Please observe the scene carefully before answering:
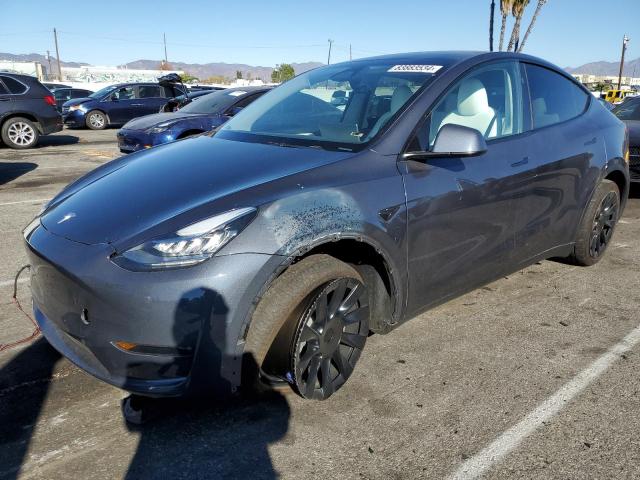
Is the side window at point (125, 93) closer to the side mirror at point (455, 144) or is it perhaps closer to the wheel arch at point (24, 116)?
the wheel arch at point (24, 116)

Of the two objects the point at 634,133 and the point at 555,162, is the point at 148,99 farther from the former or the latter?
the point at 555,162

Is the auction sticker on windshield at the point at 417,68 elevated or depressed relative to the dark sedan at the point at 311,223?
elevated

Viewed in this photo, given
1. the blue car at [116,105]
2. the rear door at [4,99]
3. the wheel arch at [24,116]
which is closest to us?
the rear door at [4,99]

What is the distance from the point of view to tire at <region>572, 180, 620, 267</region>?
4.26 metres

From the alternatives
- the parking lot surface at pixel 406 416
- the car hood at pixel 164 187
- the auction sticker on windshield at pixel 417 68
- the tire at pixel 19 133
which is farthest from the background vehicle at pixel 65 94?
the auction sticker on windshield at pixel 417 68

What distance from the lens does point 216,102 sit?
9.91 m

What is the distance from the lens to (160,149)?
3357 mm

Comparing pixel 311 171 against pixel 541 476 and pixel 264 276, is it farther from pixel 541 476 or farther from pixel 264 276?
pixel 541 476

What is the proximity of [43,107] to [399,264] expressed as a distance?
12559 millimetres

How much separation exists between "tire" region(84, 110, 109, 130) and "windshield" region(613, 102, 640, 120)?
15.9 metres

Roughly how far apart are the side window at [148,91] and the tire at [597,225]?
678 inches

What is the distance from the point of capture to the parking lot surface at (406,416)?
2275 mm

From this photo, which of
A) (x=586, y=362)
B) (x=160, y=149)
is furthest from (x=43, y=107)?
(x=586, y=362)

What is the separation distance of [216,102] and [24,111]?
562 centimetres
